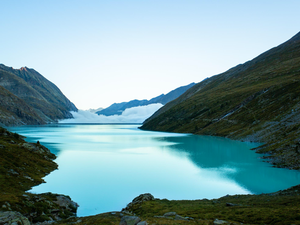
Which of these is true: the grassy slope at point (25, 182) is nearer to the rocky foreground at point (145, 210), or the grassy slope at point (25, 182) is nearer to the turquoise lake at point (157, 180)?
the rocky foreground at point (145, 210)

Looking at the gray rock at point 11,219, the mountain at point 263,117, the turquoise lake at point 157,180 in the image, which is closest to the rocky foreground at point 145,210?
the gray rock at point 11,219

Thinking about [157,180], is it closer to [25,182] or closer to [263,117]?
[25,182]

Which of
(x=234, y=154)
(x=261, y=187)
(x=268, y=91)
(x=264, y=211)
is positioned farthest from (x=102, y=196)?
(x=268, y=91)

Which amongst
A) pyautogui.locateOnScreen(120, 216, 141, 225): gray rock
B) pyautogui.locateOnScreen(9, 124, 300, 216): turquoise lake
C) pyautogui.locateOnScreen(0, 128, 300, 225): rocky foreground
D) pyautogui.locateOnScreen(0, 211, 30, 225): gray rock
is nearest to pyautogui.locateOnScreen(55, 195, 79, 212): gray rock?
pyautogui.locateOnScreen(0, 128, 300, 225): rocky foreground

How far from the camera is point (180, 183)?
140ft

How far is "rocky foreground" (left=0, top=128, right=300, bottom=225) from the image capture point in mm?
18875

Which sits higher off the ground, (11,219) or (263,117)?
(263,117)

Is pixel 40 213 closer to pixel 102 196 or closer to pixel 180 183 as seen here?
pixel 102 196

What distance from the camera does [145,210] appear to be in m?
25.8

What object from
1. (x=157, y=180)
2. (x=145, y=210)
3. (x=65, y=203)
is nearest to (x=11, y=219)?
(x=65, y=203)

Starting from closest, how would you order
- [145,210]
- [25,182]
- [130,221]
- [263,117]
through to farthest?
1. [130,221]
2. [145,210]
3. [25,182]
4. [263,117]

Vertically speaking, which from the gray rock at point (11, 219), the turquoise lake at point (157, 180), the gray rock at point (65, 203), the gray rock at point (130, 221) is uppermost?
the gray rock at point (11, 219)

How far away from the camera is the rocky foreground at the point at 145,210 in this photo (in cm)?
1888

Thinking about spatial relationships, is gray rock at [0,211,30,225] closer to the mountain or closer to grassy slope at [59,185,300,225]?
grassy slope at [59,185,300,225]
